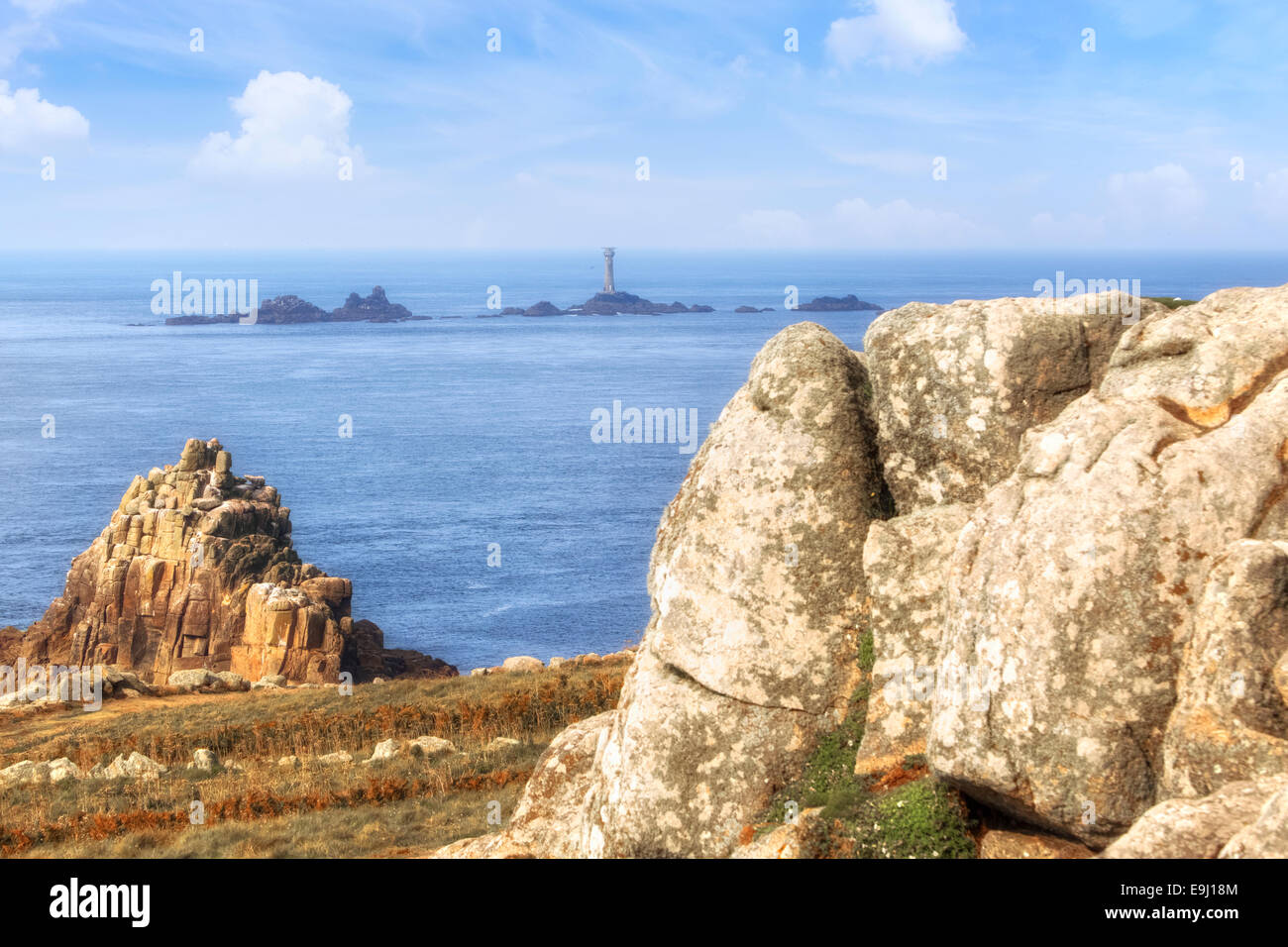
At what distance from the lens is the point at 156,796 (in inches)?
858

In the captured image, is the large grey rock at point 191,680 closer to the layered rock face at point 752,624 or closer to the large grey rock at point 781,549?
the layered rock face at point 752,624

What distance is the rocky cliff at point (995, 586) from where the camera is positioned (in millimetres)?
9078

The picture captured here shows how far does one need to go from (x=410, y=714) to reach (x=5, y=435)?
153m

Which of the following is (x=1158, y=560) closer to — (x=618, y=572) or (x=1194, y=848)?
(x=1194, y=848)

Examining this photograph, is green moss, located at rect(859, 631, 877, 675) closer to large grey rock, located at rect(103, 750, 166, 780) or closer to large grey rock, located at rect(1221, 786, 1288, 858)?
large grey rock, located at rect(1221, 786, 1288, 858)

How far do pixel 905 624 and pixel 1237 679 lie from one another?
3.39 m

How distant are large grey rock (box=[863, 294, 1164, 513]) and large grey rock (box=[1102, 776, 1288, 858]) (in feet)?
14.2

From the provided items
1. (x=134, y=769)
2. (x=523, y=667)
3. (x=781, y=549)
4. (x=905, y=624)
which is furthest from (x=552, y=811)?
(x=523, y=667)

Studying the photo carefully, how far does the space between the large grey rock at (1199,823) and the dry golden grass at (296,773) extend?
1203 centimetres

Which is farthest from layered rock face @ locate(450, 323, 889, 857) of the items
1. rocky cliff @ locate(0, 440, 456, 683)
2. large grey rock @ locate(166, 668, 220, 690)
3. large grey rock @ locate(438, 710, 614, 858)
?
rocky cliff @ locate(0, 440, 456, 683)

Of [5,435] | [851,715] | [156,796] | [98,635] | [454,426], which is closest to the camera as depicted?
[851,715]

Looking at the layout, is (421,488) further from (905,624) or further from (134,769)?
(905,624)

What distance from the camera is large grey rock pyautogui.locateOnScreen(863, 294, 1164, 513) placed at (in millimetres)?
12047
